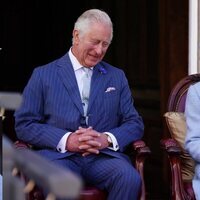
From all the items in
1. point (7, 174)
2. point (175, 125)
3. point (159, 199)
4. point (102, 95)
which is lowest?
point (159, 199)

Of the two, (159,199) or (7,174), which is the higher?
(7,174)

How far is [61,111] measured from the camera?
238 centimetres

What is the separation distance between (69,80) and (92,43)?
208mm

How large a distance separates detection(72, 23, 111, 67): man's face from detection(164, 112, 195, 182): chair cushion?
478 mm

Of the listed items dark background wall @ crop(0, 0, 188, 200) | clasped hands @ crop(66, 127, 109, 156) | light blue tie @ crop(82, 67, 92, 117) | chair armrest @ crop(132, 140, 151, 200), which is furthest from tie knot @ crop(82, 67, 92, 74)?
dark background wall @ crop(0, 0, 188, 200)

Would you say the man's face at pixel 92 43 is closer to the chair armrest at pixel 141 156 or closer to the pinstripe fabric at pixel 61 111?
the pinstripe fabric at pixel 61 111

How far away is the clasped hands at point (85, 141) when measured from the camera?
2281 millimetres

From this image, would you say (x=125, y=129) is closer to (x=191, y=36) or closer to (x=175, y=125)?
(x=175, y=125)

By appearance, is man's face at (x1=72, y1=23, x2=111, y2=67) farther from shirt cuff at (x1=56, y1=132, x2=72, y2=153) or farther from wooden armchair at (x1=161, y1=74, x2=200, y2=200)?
wooden armchair at (x1=161, y1=74, x2=200, y2=200)

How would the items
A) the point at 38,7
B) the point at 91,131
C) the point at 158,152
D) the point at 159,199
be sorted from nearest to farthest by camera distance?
the point at 91,131, the point at 159,199, the point at 158,152, the point at 38,7

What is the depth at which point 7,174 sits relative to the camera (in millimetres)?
842

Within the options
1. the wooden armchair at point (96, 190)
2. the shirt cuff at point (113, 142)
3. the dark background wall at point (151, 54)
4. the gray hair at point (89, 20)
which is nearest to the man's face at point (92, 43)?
the gray hair at point (89, 20)

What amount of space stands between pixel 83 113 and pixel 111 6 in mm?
2498

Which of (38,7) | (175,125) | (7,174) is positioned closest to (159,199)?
(175,125)
